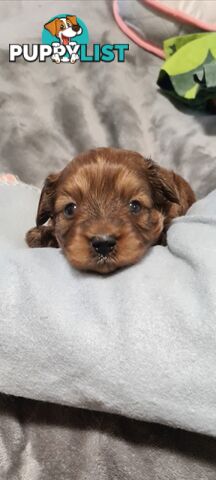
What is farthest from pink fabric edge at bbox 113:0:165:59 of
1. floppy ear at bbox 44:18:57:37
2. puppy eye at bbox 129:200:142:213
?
puppy eye at bbox 129:200:142:213

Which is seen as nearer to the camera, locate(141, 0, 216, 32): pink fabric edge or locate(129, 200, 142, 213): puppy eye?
locate(129, 200, 142, 213): puppy eye

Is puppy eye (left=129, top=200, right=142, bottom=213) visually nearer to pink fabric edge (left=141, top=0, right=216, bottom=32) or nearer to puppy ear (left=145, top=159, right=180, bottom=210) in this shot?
puppy ear (left=145, top=159, right=180, bottom=210)

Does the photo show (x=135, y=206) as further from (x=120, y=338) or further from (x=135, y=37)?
(x=135, y=37)

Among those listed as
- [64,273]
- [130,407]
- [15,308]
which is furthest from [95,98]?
[130,407]

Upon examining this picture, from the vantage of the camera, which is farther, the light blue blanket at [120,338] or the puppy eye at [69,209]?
the puppy eye at [69,209]

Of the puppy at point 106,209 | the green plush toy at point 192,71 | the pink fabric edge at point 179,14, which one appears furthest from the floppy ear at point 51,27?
the puppy at point 106,209

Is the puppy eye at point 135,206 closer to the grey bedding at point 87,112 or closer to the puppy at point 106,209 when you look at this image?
the puppy at point 106,209
